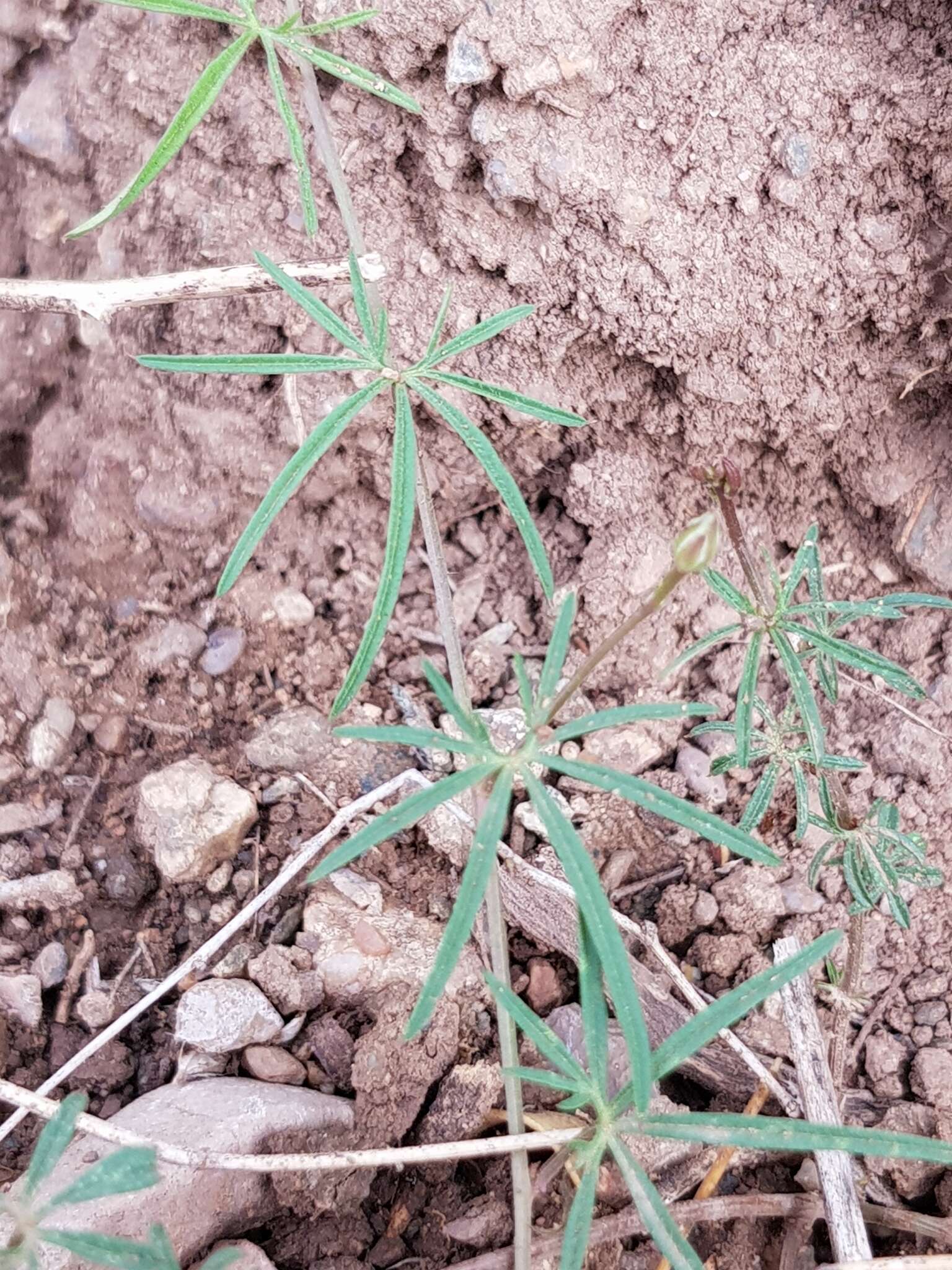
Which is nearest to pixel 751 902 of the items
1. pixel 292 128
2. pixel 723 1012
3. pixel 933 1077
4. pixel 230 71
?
pixel 933 1077

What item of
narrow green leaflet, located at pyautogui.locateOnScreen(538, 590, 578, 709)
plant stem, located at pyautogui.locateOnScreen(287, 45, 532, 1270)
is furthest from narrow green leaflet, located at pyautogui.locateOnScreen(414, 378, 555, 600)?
narrow green leaflet, located at pyautogui.locateOnScreen(538, 590, 578, 709)

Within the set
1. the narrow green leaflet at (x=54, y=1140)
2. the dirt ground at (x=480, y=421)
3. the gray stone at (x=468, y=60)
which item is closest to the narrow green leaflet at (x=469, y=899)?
the narrow green leaflet at (x=54, y=1140)

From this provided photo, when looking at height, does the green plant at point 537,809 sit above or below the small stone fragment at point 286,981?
above

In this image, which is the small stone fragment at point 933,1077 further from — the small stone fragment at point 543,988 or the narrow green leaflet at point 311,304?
the narrow green leaflet at point 311,304

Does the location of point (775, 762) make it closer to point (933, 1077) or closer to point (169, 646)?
point (933, 1077)

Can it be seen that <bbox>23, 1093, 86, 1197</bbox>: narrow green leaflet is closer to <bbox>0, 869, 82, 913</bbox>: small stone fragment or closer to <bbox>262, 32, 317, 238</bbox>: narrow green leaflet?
<bbox>0, 869, 82, 913</bbox>: small stone fragment

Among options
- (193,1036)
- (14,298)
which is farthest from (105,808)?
(14,298)
